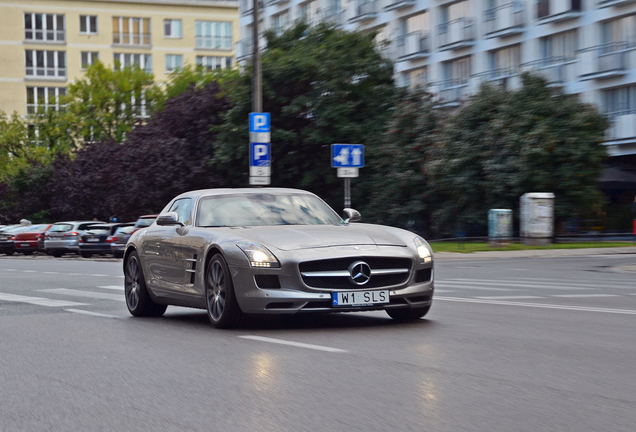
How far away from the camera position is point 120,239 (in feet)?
124

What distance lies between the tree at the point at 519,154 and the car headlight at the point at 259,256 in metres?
24.5

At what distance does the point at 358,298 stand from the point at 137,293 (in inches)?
135

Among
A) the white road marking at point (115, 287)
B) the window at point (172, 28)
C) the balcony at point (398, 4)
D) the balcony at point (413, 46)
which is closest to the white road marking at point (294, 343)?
the white road marking at point (115, 287)

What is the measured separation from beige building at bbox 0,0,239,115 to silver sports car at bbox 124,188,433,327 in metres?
78.5

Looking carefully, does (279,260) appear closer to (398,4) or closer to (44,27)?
(398,4)

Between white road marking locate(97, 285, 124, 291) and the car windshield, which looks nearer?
the car windshield

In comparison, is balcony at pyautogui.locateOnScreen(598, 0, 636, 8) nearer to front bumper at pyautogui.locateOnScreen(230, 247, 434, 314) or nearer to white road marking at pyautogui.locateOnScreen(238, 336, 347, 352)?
front bumper at pyautogui.locateOnScreen(230, 247, 434, 314)

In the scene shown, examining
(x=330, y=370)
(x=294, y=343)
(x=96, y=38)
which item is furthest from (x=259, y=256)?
(x=96, y=38)

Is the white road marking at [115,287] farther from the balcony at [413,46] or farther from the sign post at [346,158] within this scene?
the balcony at [413,46]

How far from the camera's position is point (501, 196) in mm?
34656

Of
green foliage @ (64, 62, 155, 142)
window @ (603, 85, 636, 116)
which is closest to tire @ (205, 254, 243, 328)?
window @ (603, 85, 636, 116)

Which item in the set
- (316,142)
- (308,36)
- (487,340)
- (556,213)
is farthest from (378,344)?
(308,36)

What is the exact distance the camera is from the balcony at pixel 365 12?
55.9 meters

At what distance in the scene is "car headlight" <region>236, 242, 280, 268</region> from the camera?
955 cm
